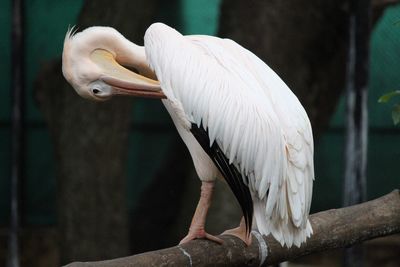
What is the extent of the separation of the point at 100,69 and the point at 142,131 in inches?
60.1

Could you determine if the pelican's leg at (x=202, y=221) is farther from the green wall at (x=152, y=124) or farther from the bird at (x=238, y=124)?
the green wall at (x=152, y=124)

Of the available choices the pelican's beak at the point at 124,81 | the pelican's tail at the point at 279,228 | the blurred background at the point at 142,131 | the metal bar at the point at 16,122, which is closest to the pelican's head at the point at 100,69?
the pelican's beak at the point at 124,81

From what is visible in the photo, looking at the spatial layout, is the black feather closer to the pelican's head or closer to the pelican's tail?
the pelican's tail

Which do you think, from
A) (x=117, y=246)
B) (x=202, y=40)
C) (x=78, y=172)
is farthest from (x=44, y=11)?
(x=202, y=40)

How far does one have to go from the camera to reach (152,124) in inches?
170

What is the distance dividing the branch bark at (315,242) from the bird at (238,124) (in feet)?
0.15

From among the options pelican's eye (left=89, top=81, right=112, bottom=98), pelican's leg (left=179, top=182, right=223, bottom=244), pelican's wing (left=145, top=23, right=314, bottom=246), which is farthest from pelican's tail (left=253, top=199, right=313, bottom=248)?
pelican's eye (left=89, top=81, right=112, bottom=98)

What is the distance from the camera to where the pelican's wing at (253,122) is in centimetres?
255

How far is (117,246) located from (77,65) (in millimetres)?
1596

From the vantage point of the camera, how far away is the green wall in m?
4.23

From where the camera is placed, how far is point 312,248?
2.84 m

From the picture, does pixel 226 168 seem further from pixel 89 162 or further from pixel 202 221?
pixel 89 162

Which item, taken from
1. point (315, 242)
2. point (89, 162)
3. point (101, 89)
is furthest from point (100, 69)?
point (89, 162)

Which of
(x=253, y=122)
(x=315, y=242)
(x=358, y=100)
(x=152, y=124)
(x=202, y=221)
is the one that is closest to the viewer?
(x=253, y=122)
